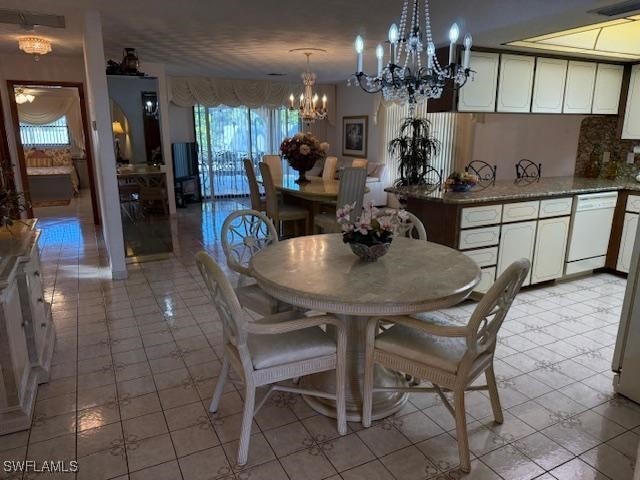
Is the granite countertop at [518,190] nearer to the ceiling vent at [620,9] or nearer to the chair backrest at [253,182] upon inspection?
the ceiling vent at [620,9]

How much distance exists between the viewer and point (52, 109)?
10.4 metres

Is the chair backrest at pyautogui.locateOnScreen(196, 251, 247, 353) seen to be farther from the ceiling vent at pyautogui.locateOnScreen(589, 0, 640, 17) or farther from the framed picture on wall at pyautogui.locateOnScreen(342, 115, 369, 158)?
the framed picture on wall at pyautogui.locateOnScreen(342, 115, 369, 158)

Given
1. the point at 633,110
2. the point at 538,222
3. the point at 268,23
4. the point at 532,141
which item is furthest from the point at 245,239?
the point at 633,110

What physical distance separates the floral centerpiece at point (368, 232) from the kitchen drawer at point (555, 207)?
2194 millimetres

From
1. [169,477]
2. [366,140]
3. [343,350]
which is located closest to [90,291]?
[169,477]

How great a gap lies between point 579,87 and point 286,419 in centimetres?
416

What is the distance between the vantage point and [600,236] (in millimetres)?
4223

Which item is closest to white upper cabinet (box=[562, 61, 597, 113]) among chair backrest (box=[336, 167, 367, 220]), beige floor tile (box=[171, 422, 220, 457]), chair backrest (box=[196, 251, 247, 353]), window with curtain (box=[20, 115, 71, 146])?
chair backrest (box=[336, 167, 367, 220])

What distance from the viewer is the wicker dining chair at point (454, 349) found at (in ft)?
5.58

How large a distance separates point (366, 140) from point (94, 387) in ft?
24.2

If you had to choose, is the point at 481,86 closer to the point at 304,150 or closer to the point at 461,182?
the point at 461,182

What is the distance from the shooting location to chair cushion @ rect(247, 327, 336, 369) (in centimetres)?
188

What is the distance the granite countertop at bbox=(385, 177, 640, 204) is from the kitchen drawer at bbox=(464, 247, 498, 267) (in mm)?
412

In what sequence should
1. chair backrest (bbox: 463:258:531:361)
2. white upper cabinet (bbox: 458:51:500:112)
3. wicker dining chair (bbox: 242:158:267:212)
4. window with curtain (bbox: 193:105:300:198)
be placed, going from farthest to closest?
window with curtain (bbox: 193:105:300:198)
wicker dining chair (bbox: 242:158:267:212)
white upper cabinet (bbox: 458:51:500:112)
chair backrest (bbox: 463:258:531:361)
